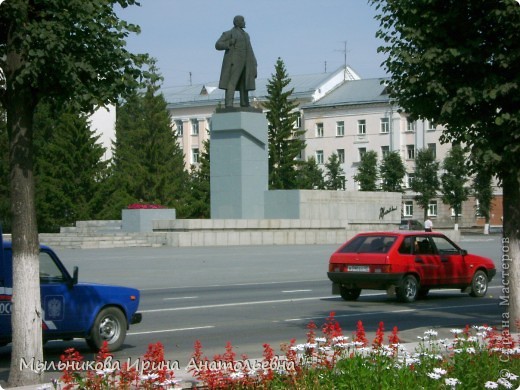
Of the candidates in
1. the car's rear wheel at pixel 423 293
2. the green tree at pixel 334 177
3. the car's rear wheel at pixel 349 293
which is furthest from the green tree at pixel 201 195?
the car's rear wheel at pixel 349 293

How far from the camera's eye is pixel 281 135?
83125 millimetres


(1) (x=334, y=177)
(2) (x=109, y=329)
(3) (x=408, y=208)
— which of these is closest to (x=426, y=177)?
(1) (x=334, y=177)

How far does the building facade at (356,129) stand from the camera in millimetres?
93500

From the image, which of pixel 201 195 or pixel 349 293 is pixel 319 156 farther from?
pixel 349 293

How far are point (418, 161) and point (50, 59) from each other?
3137 inches

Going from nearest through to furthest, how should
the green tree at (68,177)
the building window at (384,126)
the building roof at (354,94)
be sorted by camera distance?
the green tree at (68,177) < the building window at (384,126) < the building roof at (354,94)

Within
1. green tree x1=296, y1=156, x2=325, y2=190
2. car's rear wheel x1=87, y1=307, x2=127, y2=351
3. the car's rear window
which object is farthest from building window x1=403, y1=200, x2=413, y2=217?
car's rear wheel x1=87, y1=307, x2=127, y2=351

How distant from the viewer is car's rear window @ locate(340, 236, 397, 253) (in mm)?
19938

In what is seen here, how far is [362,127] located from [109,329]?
289 feet

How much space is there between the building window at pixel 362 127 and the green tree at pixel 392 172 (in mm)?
14281

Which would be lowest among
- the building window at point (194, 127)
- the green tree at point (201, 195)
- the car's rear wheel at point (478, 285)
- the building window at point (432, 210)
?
the car's rear wheel at point (478, 285)

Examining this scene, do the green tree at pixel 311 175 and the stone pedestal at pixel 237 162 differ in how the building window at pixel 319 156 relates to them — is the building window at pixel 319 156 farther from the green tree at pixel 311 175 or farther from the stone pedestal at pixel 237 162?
the stone pedestal at pixel 237 162

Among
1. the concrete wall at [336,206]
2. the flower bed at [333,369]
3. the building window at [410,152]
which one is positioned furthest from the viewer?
the building window at [410,152]

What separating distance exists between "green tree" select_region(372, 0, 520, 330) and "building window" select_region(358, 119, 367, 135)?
86686mm
